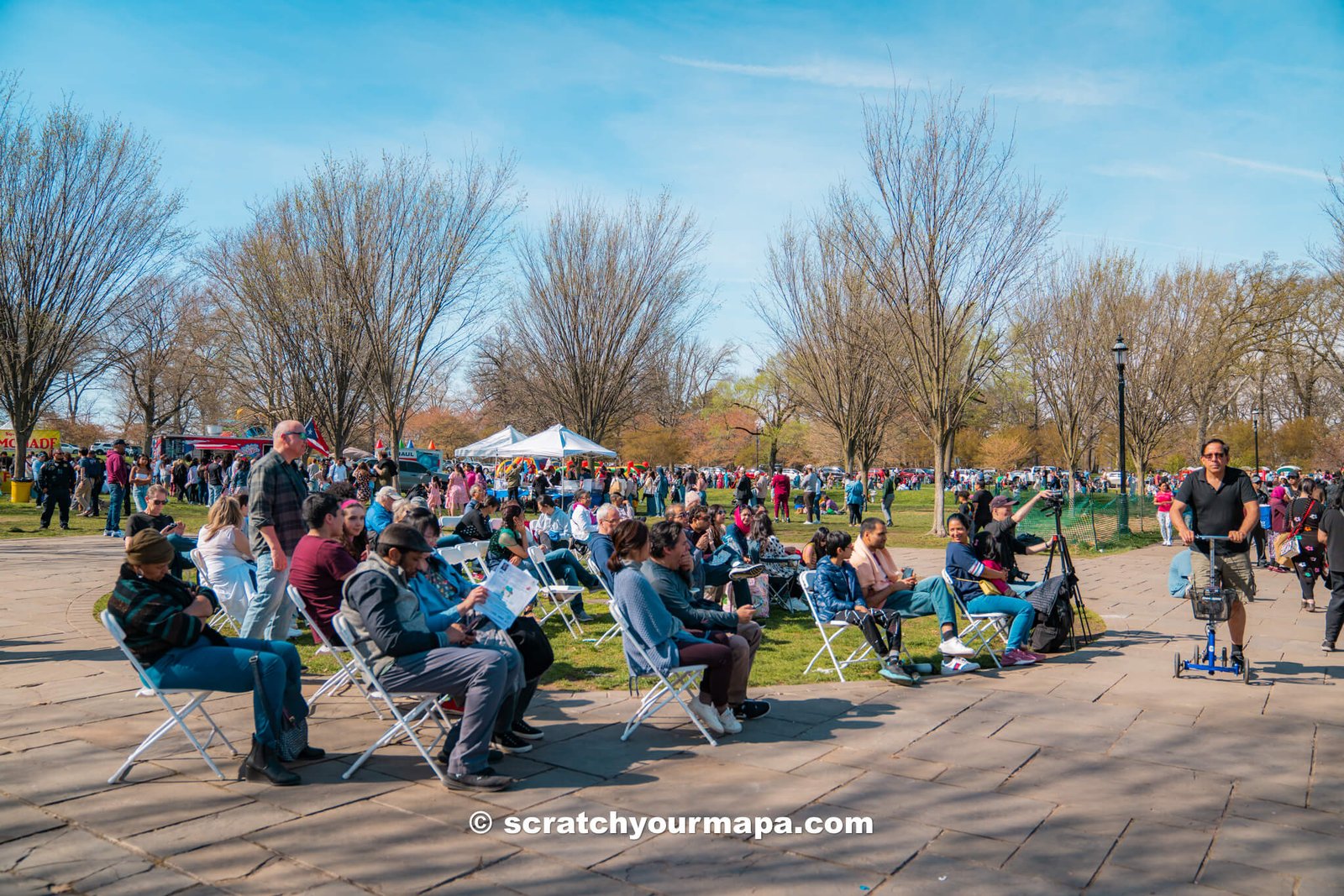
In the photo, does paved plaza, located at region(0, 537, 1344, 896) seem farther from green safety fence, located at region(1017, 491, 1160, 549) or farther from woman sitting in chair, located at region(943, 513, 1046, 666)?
green safety fence, located at region(1017, 491, 1160, 549)

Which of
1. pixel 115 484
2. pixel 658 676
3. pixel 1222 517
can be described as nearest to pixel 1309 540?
pixel 1222 517

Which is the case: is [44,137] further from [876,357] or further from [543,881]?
[543,881]

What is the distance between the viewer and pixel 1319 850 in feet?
12.3

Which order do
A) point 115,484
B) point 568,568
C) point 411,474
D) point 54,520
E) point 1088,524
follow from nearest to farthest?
point 568,568
point 115,484
point 1088,524
point 54,520
point 411,474

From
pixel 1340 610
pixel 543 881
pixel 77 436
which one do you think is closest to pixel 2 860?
pixel 543 881

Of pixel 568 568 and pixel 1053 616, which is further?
pixel 568 568

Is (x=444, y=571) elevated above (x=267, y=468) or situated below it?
below

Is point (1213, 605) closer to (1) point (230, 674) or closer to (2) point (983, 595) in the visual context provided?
(2) point (983, 595)

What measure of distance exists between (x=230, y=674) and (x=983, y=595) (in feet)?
19.6

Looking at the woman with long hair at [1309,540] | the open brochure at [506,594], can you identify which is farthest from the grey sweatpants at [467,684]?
the woman with long hair at [1309,540]

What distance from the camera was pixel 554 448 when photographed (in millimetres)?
22078

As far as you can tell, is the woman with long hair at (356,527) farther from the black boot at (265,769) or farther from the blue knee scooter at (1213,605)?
the blue knee scooter at (1213,605)

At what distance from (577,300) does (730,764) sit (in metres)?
22.9

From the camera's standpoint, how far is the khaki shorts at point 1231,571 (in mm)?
6691
